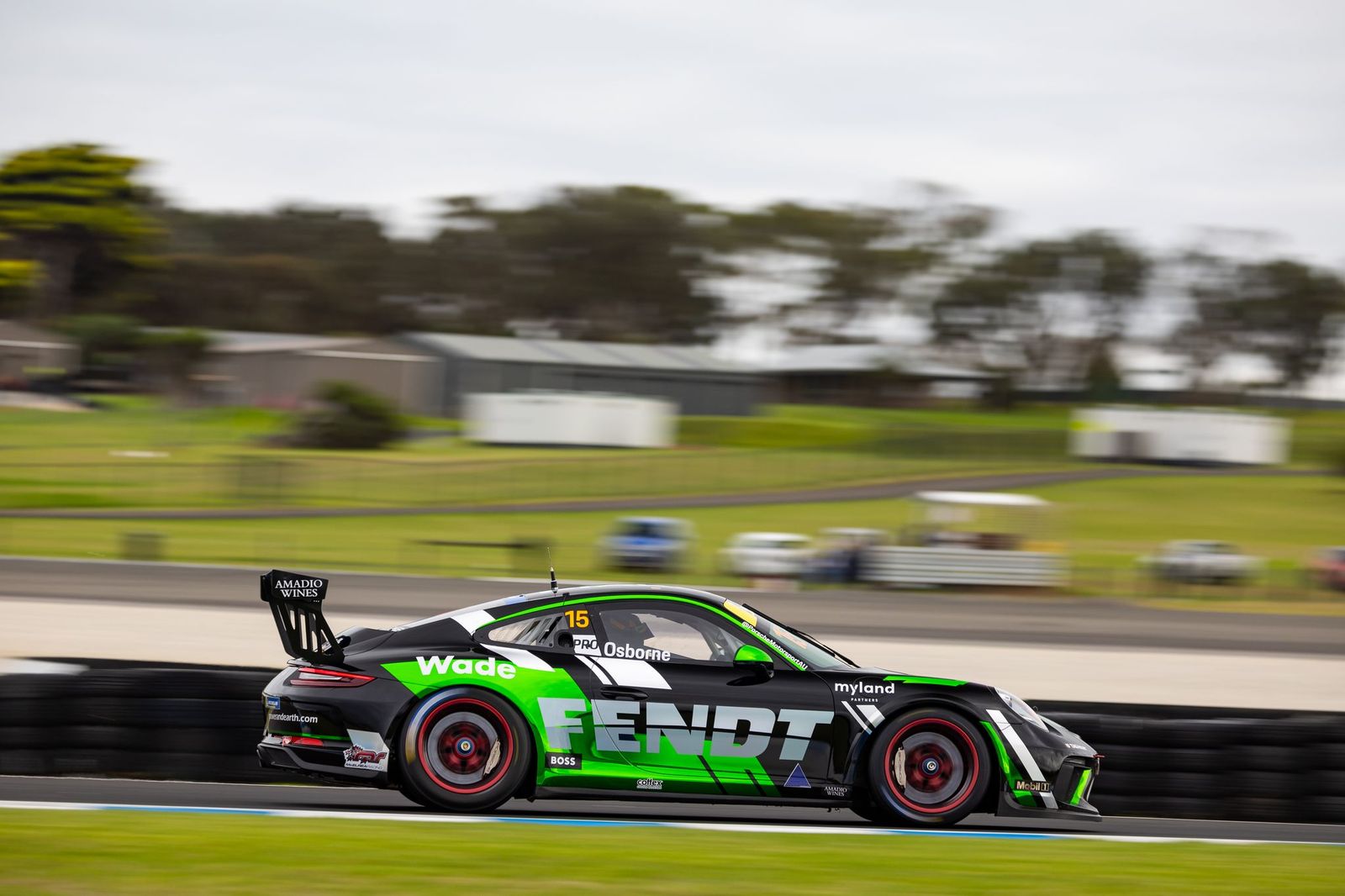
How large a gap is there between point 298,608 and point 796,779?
2589mm

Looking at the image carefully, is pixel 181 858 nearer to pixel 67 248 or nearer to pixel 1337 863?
pixel 1337 863

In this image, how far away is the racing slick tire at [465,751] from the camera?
22.0 feet

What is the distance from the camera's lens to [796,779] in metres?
6.82

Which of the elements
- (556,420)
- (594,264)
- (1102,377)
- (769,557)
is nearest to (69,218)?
(594,264)

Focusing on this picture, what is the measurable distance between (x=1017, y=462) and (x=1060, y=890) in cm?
4814

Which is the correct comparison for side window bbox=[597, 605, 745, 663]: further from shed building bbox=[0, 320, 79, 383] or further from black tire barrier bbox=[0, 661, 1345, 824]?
shed building bbox=[0, 320, 79, 383]

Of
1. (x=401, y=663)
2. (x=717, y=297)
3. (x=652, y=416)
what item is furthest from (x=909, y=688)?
(x=717, y=297)

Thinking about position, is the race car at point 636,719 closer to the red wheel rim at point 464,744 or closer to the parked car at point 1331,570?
the red wheel rim at point 464,744

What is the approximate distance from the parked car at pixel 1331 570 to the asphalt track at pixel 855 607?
3.77m

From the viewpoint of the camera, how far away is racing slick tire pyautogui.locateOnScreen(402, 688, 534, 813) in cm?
671

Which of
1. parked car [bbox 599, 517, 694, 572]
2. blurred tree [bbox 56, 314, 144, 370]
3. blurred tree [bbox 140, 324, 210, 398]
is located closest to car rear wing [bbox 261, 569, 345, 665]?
parked car [bbox 599, 517, 694, 572]

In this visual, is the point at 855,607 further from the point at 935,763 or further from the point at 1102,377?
the point at 1102,377

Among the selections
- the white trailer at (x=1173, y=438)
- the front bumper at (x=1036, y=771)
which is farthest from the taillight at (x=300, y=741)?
the white trailer at (x=1173, y=438)

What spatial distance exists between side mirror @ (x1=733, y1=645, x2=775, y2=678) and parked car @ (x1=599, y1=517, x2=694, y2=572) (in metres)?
19.7
